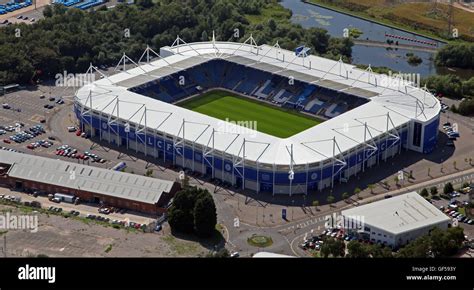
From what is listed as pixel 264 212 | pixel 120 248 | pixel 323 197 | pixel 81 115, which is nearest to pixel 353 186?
pixel 323 197

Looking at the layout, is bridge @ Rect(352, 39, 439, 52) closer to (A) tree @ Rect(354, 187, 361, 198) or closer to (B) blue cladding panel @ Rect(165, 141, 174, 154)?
(B) blue cladding panel @ Rect(165, 141, 174, 154)

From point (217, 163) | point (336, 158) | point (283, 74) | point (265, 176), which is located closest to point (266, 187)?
point (265, 176)

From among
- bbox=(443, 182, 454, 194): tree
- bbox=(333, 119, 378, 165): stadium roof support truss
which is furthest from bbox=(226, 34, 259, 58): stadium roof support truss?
bbox=(443, 182, 454, 194): tree

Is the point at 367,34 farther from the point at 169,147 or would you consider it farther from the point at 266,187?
the point at 266,187

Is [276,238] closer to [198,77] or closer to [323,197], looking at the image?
[323,197]

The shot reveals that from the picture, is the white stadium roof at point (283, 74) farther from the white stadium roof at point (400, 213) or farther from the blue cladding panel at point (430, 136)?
the white stadium roof at point (400, 213)

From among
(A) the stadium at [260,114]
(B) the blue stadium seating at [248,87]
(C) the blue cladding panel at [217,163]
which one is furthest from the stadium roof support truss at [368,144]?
(C) the blue cladding panel at [217,163]

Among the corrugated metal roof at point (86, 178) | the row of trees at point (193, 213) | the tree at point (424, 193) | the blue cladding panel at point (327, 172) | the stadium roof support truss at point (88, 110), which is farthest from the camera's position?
the stadium roof support truss at point (88, 110)
